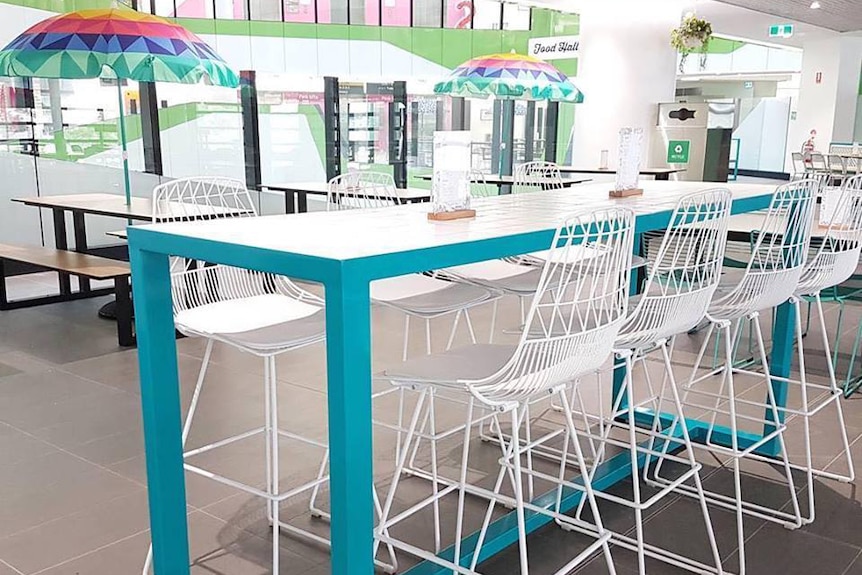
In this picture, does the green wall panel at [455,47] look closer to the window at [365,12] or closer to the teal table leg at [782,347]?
the window at [365,12]

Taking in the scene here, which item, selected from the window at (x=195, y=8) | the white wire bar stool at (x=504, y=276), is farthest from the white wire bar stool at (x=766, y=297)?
the window at (x=195, y=8)

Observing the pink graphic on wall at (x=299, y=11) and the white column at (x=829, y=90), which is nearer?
the pink graphic on wall at (x=299, y=11)

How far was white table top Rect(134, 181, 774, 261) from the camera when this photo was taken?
1.86 meters

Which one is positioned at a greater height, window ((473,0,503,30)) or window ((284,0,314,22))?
window ((473,0,503,30))

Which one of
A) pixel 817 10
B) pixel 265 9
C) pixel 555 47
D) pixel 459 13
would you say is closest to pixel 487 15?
pixel 459 13

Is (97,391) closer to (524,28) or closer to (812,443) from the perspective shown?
(812,443)

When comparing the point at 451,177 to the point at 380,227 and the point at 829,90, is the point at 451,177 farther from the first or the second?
the point at 829,90

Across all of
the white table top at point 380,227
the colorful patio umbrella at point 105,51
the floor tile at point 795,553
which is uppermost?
the colorful patio umbrella at point 105,51

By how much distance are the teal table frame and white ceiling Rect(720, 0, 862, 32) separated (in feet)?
28.8

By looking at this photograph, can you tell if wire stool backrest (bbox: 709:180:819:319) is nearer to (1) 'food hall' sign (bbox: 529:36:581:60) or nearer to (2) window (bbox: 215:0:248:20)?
(2) window (bbox: 215:0:248:20)

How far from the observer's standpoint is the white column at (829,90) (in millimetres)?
14602

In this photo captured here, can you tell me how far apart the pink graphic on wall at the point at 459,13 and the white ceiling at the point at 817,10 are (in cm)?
330

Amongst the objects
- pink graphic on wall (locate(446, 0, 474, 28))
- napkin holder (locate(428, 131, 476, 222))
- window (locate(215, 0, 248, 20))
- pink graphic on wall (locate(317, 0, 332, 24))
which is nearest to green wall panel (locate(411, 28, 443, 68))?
pink graphic on wall (locate(446, 0, 474, 28))

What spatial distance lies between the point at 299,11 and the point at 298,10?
0.02m
